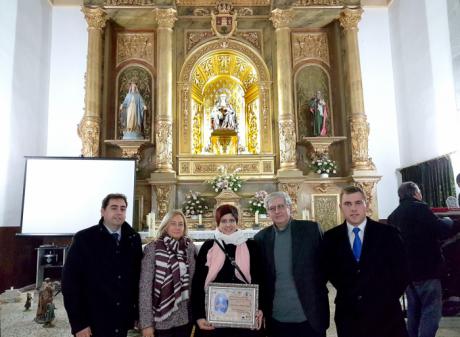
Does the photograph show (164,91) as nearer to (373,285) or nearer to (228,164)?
(228,164)

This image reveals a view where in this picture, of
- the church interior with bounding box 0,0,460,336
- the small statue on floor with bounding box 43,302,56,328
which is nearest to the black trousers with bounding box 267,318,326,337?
the small statue on floor with bounding box 43,302,56,328

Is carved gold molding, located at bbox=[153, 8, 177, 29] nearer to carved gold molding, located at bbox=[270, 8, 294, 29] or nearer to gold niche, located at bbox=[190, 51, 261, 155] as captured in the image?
gold niche, located at bbox=[190, 51, 261, 155]

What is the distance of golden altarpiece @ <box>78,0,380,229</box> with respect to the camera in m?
8.09

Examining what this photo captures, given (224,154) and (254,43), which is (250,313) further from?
(254,43)

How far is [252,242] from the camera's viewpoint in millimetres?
2479

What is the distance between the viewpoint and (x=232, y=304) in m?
2.29

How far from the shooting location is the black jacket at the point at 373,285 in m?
2.13

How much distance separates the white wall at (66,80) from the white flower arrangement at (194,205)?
9.64 ft

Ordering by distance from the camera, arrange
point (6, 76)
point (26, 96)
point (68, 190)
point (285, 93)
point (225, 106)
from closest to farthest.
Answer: point (68, 190) → point (6, 76) → point (26, 96) → point (285, 93) → point (225, 106)

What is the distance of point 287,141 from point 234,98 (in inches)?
91.7

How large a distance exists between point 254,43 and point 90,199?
17.5 feet

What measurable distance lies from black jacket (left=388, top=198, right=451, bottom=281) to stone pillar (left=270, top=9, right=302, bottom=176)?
15.5 feet

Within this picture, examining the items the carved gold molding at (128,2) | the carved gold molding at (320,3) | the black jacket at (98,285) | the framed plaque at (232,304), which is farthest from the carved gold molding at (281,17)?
the framed plaque at (232,304)

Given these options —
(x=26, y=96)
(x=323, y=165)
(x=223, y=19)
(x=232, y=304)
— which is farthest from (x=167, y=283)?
(x=223, y=19)
